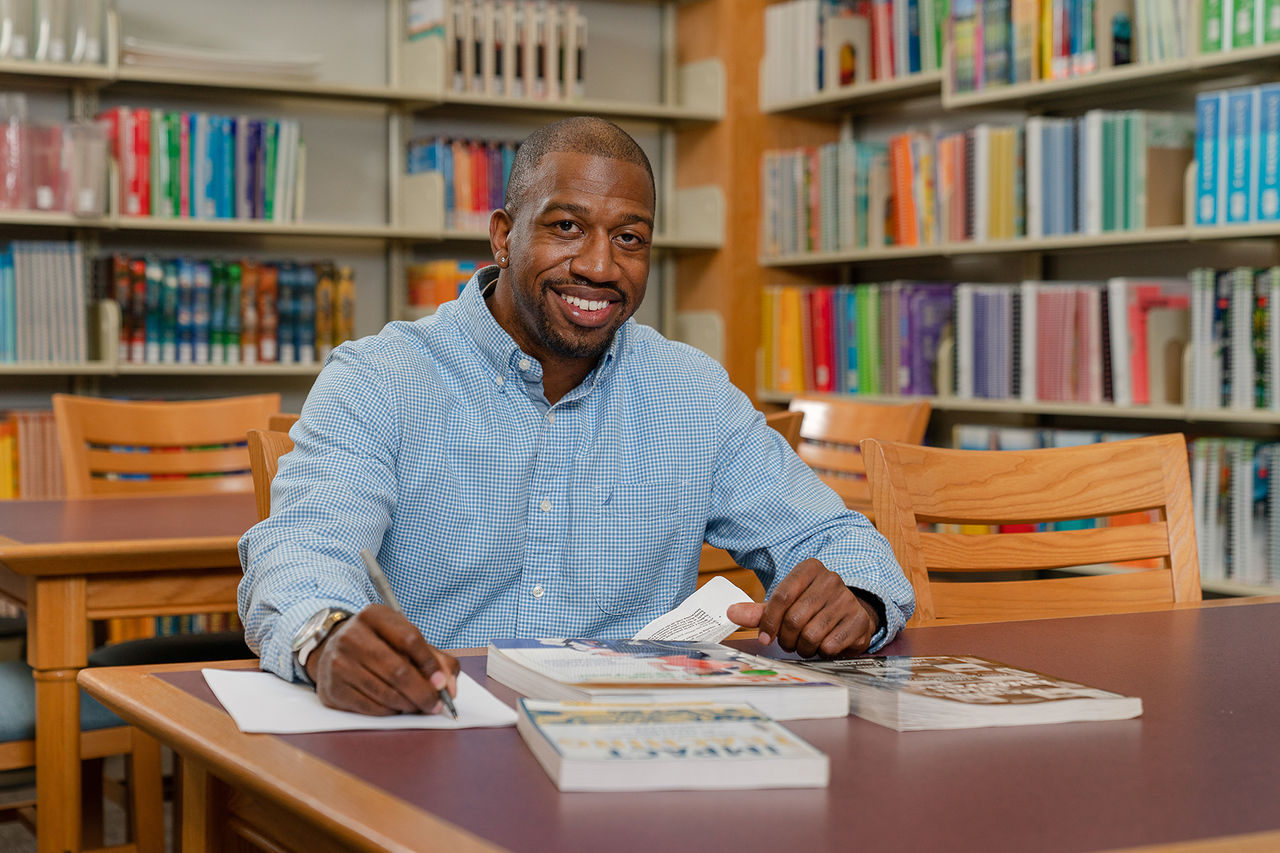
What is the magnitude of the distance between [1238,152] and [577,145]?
2004mm

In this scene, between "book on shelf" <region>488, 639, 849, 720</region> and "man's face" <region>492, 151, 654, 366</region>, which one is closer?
"book on shelf" <region>488, 639, 849, 720</region>

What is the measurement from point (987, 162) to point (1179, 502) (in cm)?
213

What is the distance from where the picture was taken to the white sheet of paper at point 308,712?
0.93 m

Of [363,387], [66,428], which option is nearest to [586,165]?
[363,387]

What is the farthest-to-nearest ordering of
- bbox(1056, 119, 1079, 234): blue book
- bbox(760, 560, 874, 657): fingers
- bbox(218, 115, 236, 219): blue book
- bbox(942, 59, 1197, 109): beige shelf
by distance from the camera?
bbox(218, 115, 236, 219): blue book
bbox(1056, 119, 1079, 234): blue book
bbox(942, 59, 1197, 109): beige shelf
bbox(760, 560, 874, 657): fingers

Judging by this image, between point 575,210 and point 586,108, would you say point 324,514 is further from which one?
point 586,108

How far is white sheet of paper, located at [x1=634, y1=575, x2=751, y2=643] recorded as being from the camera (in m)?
1.29

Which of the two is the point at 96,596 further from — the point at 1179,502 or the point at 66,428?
the point at 1179,502

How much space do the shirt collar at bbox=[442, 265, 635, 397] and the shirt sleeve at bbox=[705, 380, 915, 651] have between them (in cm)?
15

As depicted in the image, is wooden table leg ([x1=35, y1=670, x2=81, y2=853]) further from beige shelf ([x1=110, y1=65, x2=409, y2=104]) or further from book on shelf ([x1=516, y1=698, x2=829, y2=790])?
beige shelf ([x1=110, y1=65, x2=409, y2=104])

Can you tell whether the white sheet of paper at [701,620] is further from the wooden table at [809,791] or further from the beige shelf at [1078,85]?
the beige shelf at [1078,85]

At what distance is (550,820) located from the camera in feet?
2.41

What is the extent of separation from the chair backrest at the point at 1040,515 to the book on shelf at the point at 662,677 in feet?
1.68

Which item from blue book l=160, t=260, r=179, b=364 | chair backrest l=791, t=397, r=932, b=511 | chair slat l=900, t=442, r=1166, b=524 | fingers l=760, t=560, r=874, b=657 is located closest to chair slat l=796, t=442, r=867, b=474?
chair backrest l=791, t=397, r=932, b=511
